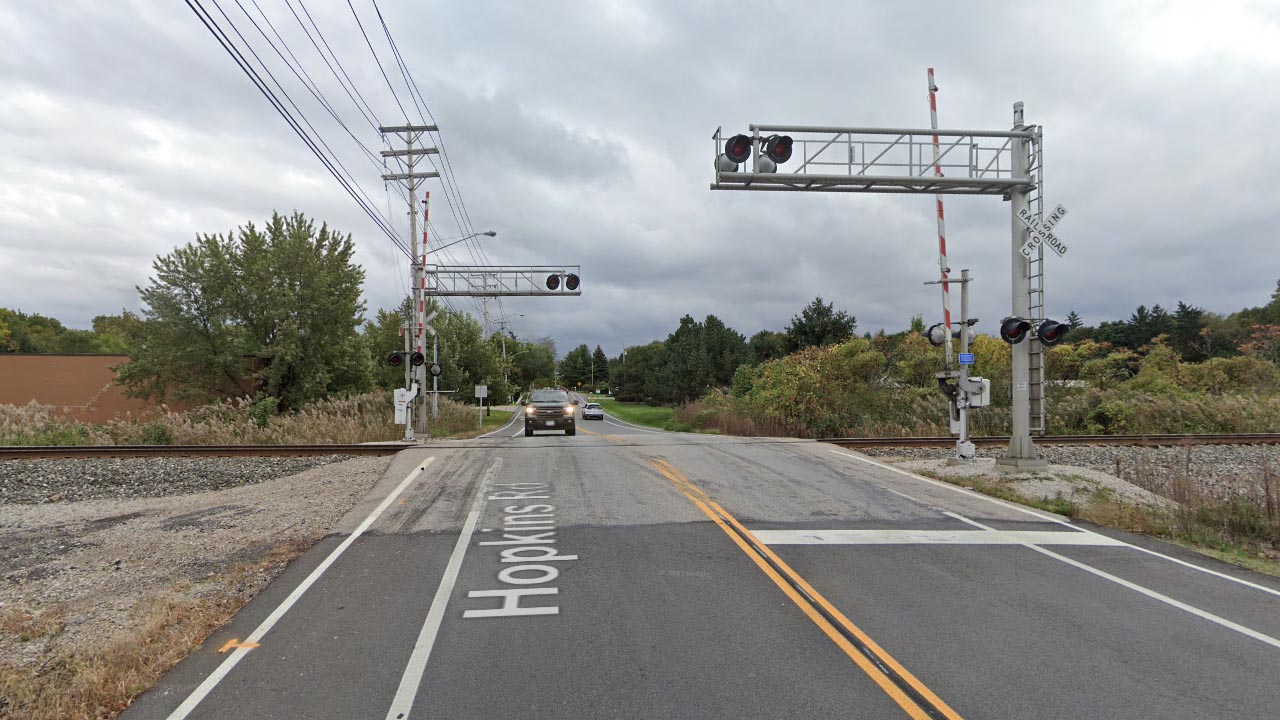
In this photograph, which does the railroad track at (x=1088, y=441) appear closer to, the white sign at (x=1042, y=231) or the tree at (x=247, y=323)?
the white sign at (x=1042, y=231)

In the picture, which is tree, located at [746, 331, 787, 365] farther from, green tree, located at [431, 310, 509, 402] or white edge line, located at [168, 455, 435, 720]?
white edge line, located at [168, 455, 435, 720]

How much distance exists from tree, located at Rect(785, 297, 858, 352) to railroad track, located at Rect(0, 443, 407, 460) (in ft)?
121

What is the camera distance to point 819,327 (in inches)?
1939

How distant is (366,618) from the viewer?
18.0 feet

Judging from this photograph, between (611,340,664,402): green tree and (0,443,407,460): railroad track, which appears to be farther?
(611,340,664,402): green tree

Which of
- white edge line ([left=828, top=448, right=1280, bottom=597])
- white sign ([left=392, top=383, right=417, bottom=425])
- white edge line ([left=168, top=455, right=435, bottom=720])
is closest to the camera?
white edge line ([left=168, top=455, right=435, bottom=720])

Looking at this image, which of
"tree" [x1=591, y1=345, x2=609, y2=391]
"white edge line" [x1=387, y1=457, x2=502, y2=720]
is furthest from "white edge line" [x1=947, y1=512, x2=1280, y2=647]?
"tree" [x1=591, y1=345, x2=609, y2=391]

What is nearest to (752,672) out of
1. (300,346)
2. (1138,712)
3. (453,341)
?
(1138,712)

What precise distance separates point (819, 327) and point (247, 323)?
36367 mm

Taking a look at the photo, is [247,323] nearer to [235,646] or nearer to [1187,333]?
[235,646]

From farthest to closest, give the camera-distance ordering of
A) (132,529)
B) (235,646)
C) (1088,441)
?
(1088,441) → (132,529) → (235,646)

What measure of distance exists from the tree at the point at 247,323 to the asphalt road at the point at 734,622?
20.3 m

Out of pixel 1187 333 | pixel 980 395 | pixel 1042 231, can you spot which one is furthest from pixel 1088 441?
pixel 1187 333

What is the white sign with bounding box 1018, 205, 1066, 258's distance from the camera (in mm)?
12703
